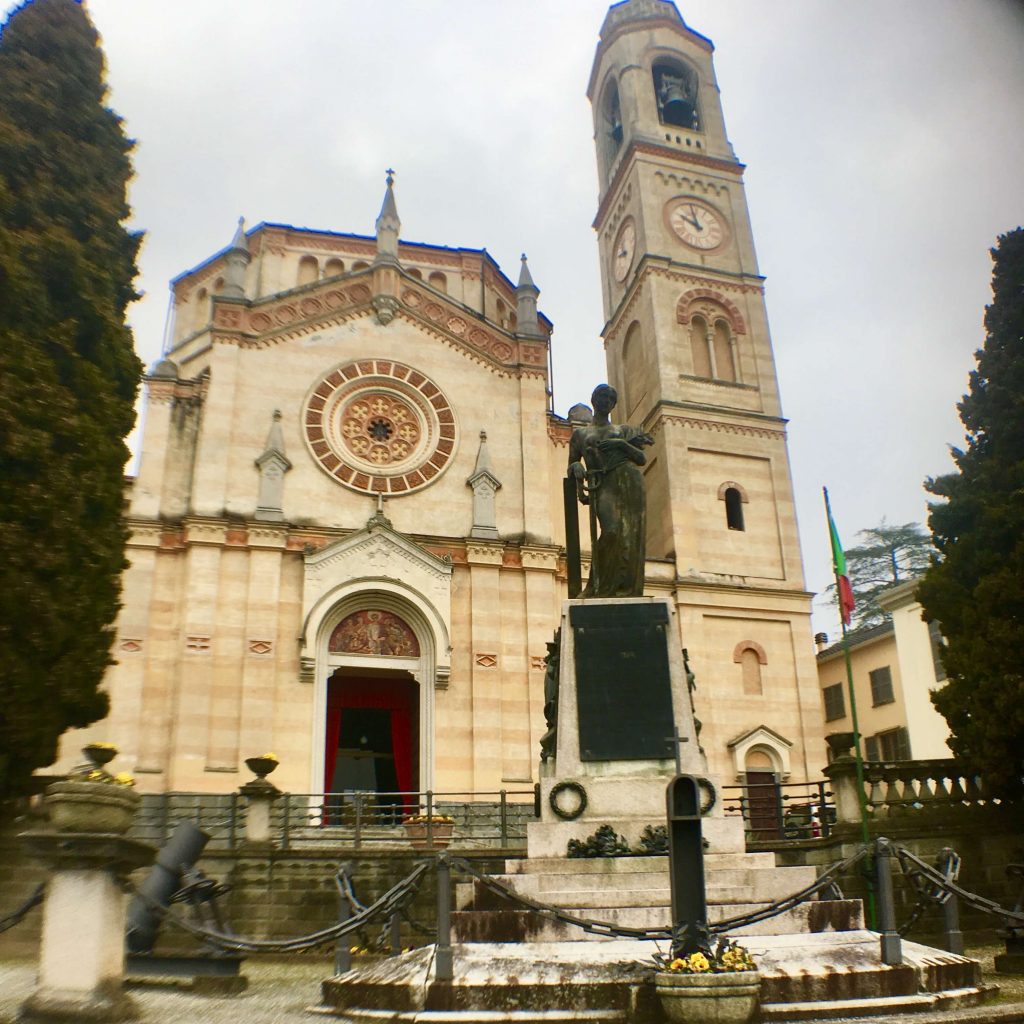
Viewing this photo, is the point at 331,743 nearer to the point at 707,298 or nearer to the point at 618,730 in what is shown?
the point at 618,730

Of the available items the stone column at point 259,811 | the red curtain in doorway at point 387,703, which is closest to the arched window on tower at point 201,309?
the red curtain in doorway at point 387,703

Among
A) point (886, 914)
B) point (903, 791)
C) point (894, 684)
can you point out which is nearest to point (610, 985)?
point (886, 914)

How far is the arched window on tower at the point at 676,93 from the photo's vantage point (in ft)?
114

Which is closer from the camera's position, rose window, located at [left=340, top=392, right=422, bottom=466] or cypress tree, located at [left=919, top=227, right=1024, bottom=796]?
cypress tree, located at [left=919, top=227, right=1024, bottom=796]

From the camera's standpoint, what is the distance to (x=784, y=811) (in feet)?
75.4

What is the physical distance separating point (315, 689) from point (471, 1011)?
1610 cm

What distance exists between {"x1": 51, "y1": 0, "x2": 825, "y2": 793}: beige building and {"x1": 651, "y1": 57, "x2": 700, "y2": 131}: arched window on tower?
19.8 feet

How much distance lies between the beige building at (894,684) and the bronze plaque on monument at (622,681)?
17707 millimetres

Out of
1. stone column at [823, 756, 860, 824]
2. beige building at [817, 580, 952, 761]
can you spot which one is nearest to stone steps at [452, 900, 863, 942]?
stone column at [823, 756, 860, 824]

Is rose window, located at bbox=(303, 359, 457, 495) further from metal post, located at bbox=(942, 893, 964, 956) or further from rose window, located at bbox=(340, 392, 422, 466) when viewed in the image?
metal post, located at bbox=(942, 893, 964, 956)

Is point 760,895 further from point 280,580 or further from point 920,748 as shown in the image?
point 920,748

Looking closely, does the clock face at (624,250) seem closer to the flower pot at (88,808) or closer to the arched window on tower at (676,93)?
the arched window on tower at (676,93)

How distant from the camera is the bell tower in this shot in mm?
25844

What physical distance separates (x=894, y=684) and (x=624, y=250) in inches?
671
